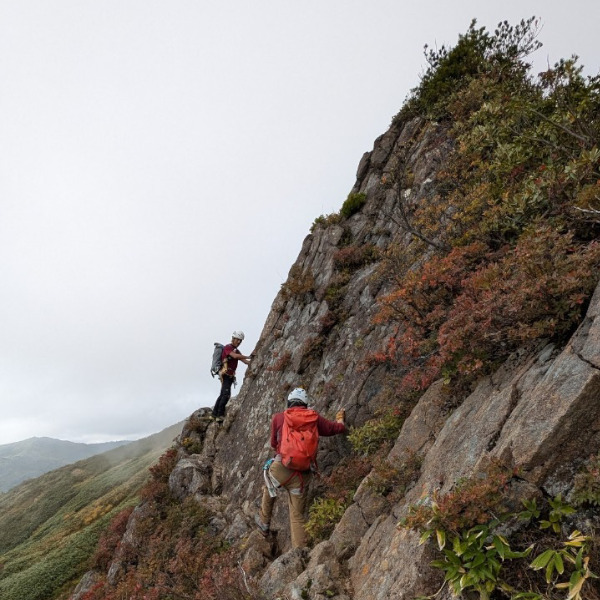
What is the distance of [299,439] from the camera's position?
31.1 feet

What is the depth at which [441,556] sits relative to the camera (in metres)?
4.99

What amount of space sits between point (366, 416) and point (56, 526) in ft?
115

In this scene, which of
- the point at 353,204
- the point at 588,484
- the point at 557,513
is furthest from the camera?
the point at 353,204

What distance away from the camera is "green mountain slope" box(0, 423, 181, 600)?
20.0 meters

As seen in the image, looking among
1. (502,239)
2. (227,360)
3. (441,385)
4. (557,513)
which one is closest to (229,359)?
(227,360)

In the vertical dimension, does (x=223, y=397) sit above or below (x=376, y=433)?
above

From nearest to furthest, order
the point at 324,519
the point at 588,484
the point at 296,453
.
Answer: the point at 588,484, the point at 324,519, the point at 296,453

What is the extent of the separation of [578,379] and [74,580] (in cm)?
2510

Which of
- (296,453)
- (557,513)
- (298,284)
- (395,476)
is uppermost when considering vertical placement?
(298,284)

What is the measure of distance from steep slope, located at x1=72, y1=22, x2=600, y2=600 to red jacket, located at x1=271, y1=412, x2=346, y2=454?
0.54 metres

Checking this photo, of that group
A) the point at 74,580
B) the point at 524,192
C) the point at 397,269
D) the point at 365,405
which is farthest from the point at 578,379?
the point at 74,580

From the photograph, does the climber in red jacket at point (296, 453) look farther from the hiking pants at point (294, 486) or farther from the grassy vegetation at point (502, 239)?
the grassy vegetation at point (502, 239)

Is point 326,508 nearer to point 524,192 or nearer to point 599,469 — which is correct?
point 599,469

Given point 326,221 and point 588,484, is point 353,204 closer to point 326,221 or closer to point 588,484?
point 326,221
